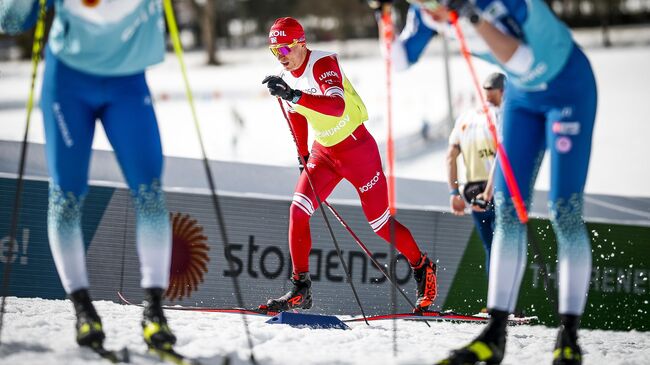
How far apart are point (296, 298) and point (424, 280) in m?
0.98

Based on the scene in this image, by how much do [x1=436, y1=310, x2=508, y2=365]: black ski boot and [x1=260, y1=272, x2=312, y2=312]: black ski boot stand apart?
2068mm

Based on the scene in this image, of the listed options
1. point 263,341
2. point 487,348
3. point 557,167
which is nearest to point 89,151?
point 263,341

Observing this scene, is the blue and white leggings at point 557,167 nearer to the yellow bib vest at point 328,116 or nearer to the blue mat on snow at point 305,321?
the blue mat on snow at point 305,321

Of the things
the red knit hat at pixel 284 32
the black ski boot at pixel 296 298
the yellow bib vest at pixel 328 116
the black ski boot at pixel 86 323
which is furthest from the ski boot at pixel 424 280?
the black ski boot at pixel 86 323

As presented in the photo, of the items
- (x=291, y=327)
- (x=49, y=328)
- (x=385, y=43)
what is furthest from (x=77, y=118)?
(x=291, y=327)

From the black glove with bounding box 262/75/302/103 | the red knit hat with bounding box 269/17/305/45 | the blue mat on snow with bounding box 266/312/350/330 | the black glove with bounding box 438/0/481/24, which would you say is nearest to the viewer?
the black glove with bounding box 438/0/481/24

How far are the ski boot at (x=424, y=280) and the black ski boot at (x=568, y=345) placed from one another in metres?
2.29

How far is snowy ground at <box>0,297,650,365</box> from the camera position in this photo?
4176 millimetres

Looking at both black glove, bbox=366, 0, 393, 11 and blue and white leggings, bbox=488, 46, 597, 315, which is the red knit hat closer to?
black glove, bbox=366, 0, 393, 11

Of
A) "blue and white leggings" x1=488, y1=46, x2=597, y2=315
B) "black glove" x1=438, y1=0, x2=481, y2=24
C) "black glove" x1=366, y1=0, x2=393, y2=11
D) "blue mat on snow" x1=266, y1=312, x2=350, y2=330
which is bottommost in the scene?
"blue mat on snow" x1=266, y1=312, x2=350, y2=330

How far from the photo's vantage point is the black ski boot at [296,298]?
6059 mm

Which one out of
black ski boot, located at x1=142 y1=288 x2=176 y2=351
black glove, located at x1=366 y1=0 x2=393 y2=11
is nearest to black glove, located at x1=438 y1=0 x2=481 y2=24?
black glove, located at x1=366 y1=0 x2=393 y2=11

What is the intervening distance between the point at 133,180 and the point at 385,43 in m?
1.33

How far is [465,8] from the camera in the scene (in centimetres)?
381
